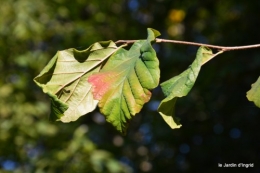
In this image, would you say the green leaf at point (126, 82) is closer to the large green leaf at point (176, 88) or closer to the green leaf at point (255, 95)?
the large green leaf at point (176, 88)

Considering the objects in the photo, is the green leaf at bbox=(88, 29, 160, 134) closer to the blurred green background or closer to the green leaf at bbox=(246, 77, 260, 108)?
the green leaf at bbox=(246, 77, 260, 108)

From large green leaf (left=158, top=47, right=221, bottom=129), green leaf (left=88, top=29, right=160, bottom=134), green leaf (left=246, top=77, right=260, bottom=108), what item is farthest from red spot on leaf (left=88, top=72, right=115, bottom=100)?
green leaf (left=246, top=77, right=260, bottom=108)

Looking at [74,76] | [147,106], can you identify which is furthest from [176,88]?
[147,106]

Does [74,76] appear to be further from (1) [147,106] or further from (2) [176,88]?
(1) [147,106]

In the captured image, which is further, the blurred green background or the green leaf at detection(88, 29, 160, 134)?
the blurred green background

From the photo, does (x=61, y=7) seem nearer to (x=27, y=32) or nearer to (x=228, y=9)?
(x=27, y=32)

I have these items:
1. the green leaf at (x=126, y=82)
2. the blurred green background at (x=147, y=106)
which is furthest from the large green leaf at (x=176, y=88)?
the blurred green background at (x=147, y=106)
